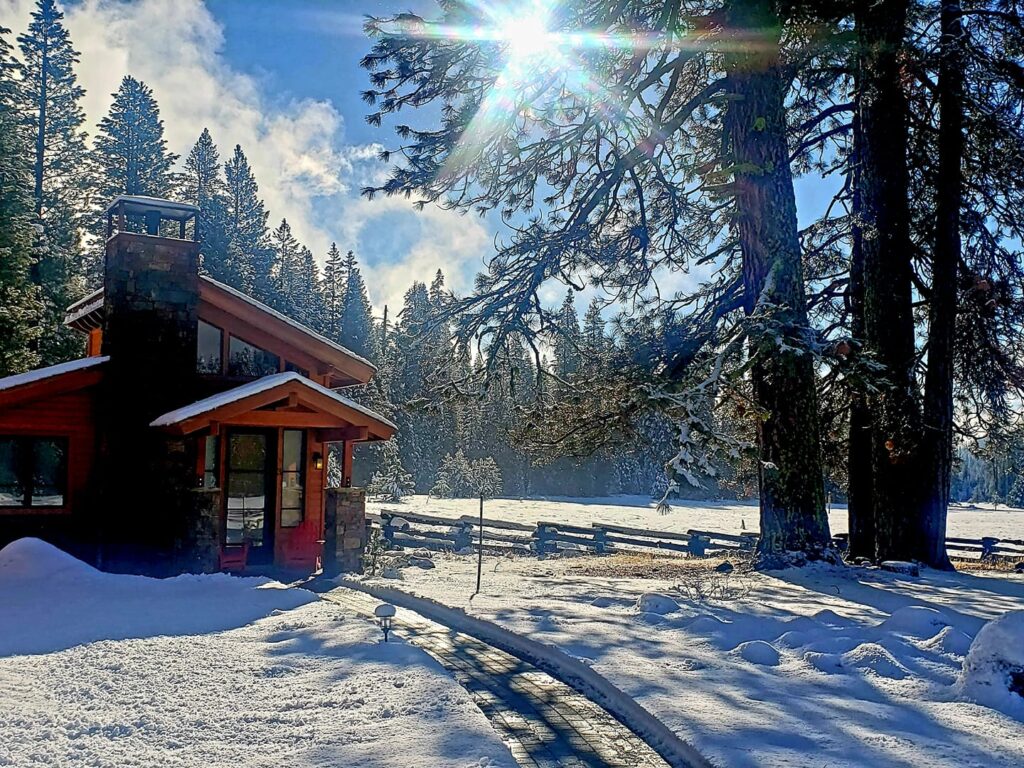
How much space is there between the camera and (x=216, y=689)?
510 centimetres

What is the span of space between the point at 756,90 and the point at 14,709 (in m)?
10.8

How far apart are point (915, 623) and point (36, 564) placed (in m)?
9.41

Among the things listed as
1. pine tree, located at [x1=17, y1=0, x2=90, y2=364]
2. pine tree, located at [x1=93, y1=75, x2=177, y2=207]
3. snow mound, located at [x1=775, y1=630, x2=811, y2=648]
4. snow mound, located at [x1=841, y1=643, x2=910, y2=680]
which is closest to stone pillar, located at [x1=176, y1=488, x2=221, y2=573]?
snow mound, located at [x1=775, y1=630, x2=811, y2=648]

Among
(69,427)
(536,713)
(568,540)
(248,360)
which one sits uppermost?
(248,360)

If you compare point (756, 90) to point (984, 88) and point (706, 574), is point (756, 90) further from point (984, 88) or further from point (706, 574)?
point (706, 574)

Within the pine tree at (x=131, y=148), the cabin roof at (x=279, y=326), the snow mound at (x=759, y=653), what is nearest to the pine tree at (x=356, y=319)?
the pine tree at (x=131, y=148)

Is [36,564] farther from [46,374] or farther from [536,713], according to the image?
[536,713]

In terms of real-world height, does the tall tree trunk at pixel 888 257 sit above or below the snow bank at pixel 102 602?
above

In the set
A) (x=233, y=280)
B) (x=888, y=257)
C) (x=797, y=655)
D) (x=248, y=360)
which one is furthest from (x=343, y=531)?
(x=233, y=280)

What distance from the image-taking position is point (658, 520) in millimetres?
38594

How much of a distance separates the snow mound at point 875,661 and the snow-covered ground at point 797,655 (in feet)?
0.04

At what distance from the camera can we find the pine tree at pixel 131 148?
103 feet

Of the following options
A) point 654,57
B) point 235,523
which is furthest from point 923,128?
point 235,523

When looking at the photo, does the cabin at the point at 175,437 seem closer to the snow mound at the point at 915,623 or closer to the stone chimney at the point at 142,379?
the stone chimney at the point at 142,379
